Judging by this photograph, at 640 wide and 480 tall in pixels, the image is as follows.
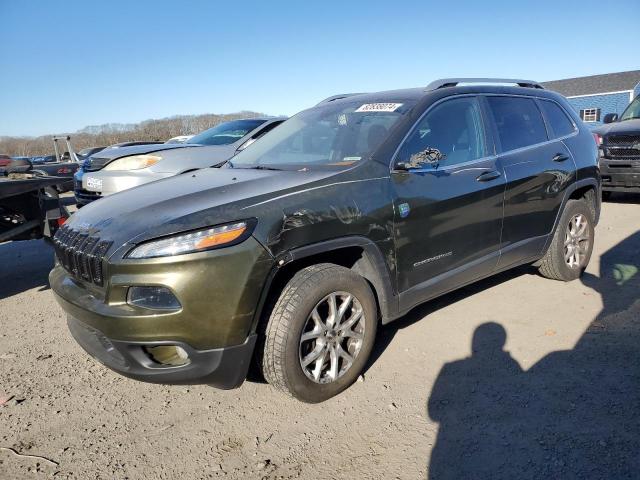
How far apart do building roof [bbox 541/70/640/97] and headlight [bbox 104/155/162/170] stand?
37654mm

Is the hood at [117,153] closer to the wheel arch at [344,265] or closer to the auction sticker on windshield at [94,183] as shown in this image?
the auction sticker on windshield at [94,183]

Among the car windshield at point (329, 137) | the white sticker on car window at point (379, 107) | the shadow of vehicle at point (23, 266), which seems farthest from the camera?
the shadow of vehicle at point (23, 266)

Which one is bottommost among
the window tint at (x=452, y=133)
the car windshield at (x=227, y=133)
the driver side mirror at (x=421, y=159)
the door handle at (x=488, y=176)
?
the door handle at (x=488, y=176)

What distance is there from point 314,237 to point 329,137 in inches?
48.2

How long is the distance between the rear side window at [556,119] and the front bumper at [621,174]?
15.6ft


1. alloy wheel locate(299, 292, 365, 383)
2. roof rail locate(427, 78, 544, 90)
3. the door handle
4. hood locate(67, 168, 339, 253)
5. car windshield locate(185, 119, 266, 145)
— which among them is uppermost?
roof rail locate(427, 78, 544, 90)

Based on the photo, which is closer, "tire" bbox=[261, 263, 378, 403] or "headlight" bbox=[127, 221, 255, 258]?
"headlight" bbox=[127, 221, 255, 258]

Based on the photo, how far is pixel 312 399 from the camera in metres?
2.75

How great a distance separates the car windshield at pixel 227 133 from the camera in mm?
7410

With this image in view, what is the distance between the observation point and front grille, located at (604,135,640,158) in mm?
8336

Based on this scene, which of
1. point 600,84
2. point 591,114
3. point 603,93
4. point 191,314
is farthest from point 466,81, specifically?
point 600,84

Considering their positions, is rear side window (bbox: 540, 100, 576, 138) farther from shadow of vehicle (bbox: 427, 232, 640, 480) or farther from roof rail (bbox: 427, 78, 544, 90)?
shadow of vehicle (bbox: 427, 232, 640, 480)

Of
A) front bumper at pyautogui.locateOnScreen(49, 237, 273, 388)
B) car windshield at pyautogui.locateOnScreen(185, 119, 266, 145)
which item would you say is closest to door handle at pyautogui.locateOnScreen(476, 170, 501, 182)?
front bumper at pyautogui.locateOnScreen(49, 237, 273, 388)

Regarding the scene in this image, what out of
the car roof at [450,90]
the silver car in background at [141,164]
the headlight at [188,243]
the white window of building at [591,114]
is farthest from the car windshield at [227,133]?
the white window of building at [591,114]
